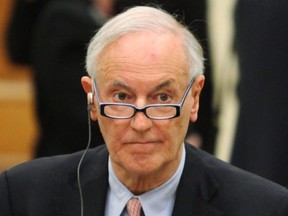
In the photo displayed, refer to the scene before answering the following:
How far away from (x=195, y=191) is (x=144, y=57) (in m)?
0.56

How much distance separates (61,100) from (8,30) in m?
1.15

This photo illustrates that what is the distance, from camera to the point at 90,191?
17.1ft

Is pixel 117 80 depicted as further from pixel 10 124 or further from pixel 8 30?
pixel 10 124

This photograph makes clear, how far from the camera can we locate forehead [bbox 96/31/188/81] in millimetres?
4910

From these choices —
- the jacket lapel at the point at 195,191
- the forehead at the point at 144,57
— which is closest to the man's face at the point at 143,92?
the forehead at the point at 144,57

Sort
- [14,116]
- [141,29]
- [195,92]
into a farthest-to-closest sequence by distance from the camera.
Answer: [14,116]
[195,92]
[141,29]

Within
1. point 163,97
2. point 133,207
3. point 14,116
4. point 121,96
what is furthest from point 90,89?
point 14,116

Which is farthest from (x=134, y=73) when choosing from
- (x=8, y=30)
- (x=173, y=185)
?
(x=8, y=30)

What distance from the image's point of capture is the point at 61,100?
8.46m

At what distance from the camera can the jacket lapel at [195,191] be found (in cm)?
507

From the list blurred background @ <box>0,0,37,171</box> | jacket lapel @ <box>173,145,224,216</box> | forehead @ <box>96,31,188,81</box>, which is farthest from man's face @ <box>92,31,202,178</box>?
blurred background @ <box>0,0,37,171</box>

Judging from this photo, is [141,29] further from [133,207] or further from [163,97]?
[133,207]

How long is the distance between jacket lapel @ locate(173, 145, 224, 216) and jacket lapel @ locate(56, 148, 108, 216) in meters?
0.29

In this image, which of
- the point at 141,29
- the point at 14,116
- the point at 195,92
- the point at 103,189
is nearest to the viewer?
the point at 141,29
